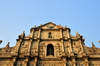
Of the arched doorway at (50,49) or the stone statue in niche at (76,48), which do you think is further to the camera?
the arched doorway at (50,49)

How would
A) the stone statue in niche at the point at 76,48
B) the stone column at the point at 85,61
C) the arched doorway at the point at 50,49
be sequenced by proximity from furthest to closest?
the arched doorway at the point at 50,49 → the stone statue in niche at the point at 76,48 → the stone column at the point at 85,61

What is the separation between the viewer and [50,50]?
50.7 ft

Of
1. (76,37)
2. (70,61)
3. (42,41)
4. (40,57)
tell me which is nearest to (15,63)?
(40,57)

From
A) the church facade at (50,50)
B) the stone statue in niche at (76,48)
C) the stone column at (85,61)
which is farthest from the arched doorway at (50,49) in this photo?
the stone column at (85,61)

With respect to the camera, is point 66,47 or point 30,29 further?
point 30,29

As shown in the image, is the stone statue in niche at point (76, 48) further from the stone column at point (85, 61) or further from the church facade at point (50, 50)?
the stone column at point (85, 61)

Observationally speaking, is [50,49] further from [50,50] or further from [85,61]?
[85,61]

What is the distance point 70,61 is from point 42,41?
4.32 meters

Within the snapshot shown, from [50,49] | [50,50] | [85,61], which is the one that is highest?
[50,49]

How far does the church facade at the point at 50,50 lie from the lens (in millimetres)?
13484

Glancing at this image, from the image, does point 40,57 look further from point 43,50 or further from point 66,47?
point 66,47

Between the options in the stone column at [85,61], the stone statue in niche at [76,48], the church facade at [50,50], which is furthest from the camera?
the stone statue in niche at [76,48]

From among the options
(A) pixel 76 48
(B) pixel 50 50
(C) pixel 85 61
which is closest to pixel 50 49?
(B) pixel 50 50

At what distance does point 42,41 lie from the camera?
639 inches
